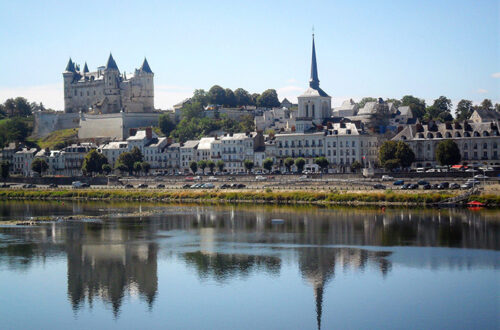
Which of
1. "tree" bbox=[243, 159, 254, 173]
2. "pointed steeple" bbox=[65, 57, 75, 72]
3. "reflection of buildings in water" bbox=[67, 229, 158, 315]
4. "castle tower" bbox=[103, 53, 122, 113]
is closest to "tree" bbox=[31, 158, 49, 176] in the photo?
"castle tower" bbox=[103, 53, 122, 113]

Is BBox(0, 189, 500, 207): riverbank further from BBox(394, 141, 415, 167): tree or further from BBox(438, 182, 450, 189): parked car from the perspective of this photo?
BBox(394, 141, 415, 167): tree

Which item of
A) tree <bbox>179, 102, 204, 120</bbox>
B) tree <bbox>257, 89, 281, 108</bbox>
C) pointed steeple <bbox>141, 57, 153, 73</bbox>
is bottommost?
tree <bbox>179, 102, 204, 120</bbox>

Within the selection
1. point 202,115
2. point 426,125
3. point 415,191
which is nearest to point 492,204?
point 415,191

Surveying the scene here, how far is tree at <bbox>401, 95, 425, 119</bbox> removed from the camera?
101m

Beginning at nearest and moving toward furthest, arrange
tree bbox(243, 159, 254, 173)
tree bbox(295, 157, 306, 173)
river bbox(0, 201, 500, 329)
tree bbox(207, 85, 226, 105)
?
river bbox(0, 201, 500, 329) < tree bbox(295, 157, 306, 173) < tree bbox(243, 159, 254, 173) < tree bbox(207, 85, 226, 105)

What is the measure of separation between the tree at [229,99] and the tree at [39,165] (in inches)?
1394

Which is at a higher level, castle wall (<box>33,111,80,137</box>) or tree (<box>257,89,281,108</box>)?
tree (<box>257,89,281,108</box>)

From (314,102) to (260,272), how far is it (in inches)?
2195

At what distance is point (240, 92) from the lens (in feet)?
408

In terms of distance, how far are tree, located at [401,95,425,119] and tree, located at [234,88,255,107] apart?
24.2 m

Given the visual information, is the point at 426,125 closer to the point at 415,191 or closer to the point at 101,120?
the point at 415,191

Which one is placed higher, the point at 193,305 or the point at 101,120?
the point at 101,120

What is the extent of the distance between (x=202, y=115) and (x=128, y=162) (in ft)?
88.1

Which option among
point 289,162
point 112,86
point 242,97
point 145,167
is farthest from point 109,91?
point 289,162
